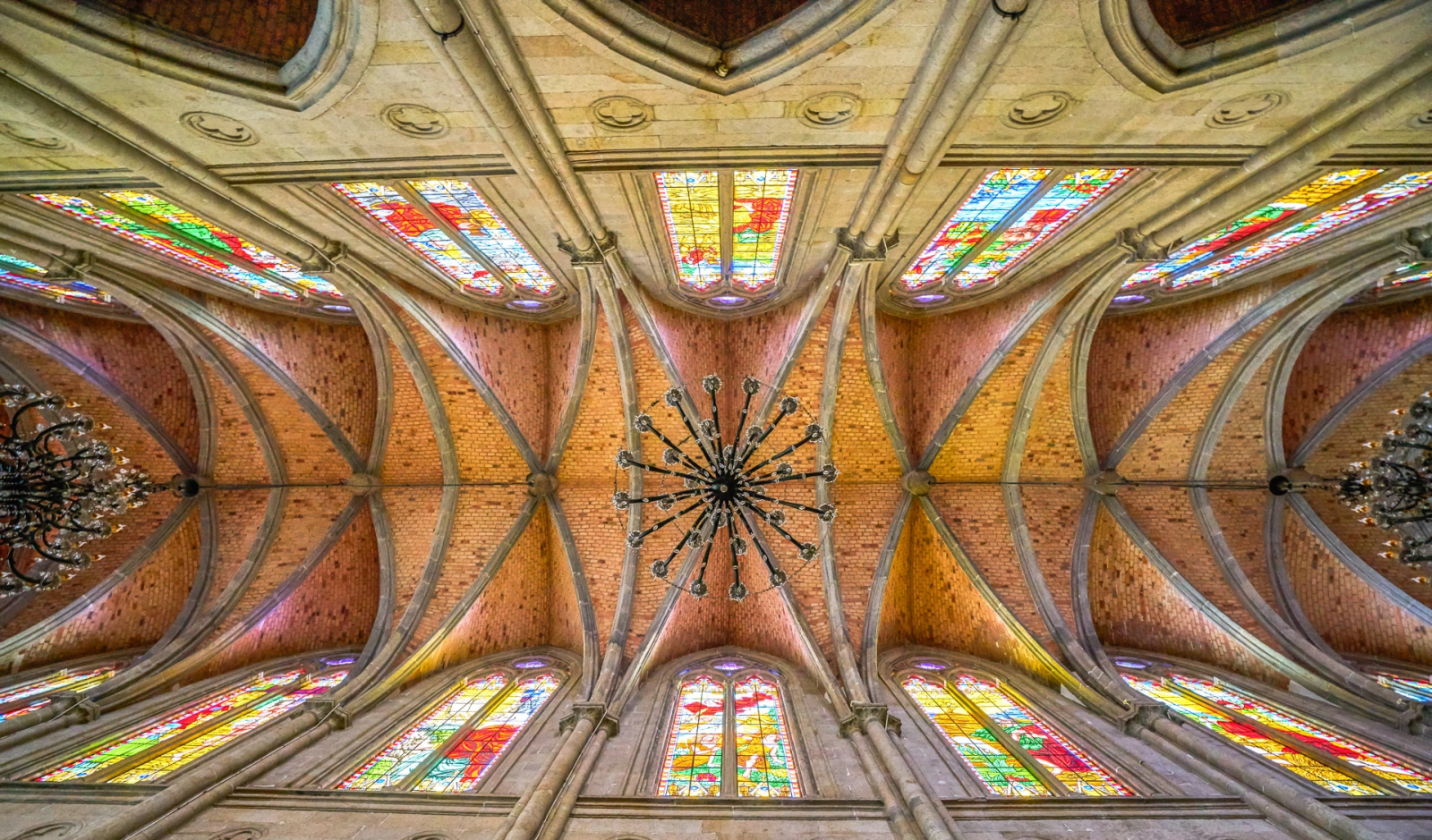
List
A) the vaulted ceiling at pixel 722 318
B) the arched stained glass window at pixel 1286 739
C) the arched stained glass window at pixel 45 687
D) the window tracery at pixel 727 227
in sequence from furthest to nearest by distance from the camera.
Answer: the arched stained glass window at pixel 45 687, the window tracery at pixel 727 227, the arched stained glass window at pixel 1286 739, the vaulted ceiling at pixel 722 318

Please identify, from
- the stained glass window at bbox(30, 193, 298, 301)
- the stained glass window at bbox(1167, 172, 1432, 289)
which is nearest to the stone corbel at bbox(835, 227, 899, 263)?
the stained glass window at bbox(1167, 172, 1432, 289)

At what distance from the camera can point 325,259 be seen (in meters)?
7.84

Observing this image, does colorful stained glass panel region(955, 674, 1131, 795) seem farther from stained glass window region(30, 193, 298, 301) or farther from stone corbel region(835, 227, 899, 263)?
stained glass window region(30, 193, 298, 301)

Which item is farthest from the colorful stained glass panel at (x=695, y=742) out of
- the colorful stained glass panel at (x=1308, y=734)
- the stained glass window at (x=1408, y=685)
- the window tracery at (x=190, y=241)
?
the stained glass window at (x=1408, y=685)

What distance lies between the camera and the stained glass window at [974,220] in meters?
7.28

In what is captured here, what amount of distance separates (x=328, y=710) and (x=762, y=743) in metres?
5.65

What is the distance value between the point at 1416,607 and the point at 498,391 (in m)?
15.7

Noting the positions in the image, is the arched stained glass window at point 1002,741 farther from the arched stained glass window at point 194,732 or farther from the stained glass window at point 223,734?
the arched stained glass window at point 194,732

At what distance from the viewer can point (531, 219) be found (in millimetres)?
7898

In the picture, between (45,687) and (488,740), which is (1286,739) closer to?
(488,740)

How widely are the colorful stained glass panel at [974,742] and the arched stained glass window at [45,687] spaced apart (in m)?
11.7

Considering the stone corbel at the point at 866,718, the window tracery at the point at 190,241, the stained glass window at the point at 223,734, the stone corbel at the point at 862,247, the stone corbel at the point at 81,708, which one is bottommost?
the stained glass window at the point at 223,734

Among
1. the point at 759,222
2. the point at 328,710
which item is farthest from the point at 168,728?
the point at 759,222

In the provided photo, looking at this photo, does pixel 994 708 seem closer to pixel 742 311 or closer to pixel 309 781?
pixel 742 311
